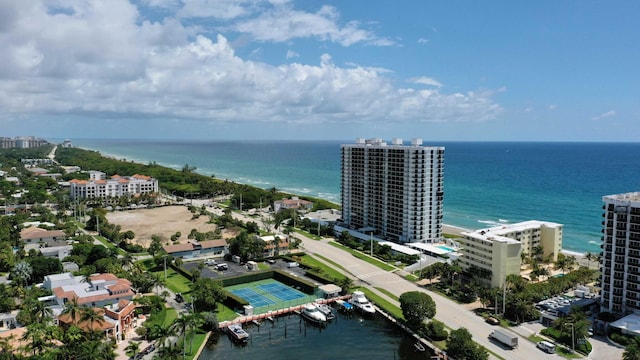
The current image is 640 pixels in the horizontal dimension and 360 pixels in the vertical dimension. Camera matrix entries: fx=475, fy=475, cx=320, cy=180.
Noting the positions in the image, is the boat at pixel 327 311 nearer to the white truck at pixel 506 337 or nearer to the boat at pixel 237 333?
the boat at pixel 237 333

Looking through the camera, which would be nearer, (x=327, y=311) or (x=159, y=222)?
(x=327, y=311)

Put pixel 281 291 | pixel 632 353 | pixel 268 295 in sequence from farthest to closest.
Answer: pixel 281 291 → pixel 268 295 → pixel 632 353

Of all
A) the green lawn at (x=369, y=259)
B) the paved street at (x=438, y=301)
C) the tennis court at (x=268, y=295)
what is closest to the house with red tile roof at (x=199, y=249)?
the paved street at (x=438, y=301)

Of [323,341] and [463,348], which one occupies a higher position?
[463,348]

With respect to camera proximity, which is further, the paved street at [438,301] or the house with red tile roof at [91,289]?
the house with red tile roof at [91,289]

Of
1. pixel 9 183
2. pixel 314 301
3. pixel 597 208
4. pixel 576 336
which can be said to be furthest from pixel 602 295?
pixel 9 183

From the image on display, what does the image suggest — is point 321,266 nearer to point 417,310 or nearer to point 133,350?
point 417,310

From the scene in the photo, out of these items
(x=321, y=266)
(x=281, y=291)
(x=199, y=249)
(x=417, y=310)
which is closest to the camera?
(x=417, y=310)

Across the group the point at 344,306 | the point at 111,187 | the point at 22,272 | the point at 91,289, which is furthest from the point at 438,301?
the point at 111,187
